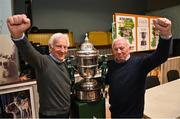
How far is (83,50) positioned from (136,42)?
1.97 meters

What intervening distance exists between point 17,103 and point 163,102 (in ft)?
5.03

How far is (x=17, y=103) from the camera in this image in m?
2.04

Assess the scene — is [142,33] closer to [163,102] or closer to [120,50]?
[163,102]

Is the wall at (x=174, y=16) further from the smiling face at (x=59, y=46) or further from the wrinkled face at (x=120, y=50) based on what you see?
the smiling face at (x=59, y=46)

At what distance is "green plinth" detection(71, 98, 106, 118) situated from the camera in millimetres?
1283

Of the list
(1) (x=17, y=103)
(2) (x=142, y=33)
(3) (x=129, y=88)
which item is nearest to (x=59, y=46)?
(3) (x=129, y=88)

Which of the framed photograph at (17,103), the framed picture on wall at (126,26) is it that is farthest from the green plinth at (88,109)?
the framed picture on wall at (126,26)

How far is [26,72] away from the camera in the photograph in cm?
251

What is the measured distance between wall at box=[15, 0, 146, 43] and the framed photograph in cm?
228

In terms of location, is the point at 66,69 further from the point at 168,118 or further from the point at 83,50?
the point at 168,118

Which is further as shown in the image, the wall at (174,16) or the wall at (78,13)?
the wall at (174,16)

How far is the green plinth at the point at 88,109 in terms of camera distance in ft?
4.21

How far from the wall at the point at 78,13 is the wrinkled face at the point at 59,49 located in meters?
2.89

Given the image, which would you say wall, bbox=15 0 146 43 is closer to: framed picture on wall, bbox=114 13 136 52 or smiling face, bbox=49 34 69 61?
framed picture on wall, bbox=114 13 136 52
